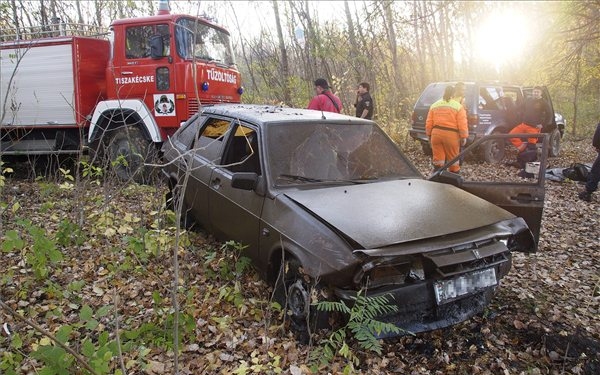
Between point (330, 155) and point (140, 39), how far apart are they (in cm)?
504

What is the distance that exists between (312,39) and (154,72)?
25.1 feet

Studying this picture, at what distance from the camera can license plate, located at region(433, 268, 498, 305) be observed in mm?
2818

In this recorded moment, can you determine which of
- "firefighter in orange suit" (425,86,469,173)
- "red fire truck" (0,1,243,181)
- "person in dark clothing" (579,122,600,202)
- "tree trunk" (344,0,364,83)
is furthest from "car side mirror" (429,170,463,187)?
"tree trunk" (344,0,364,83)

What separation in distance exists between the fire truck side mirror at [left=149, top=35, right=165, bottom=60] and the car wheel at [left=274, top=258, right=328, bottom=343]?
519 cm

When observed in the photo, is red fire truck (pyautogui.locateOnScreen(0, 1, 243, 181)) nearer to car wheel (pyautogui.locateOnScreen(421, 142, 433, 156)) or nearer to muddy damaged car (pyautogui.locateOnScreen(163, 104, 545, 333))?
muddy damaged car (pyautogui.locateOnScreen(163, 104, 545, 333))

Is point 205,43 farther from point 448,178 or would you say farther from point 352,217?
point 352,217

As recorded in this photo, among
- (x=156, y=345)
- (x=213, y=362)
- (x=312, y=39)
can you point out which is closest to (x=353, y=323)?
(x=213, y=362)

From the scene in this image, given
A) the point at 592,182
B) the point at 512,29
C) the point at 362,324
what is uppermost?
the point at 512,29

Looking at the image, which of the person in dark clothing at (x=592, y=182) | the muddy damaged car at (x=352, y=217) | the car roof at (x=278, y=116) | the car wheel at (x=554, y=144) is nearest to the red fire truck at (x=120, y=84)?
the car roof at (x=278, y=116)

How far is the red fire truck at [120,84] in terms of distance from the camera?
7.02m

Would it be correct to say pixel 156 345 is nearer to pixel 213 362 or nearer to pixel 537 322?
pixel 213 362

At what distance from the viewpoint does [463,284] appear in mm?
2904

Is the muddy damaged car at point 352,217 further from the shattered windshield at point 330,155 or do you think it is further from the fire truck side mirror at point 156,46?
the fire truck side mirror at point 156,46

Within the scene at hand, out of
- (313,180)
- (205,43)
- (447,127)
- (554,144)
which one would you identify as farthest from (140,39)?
(554,144)
